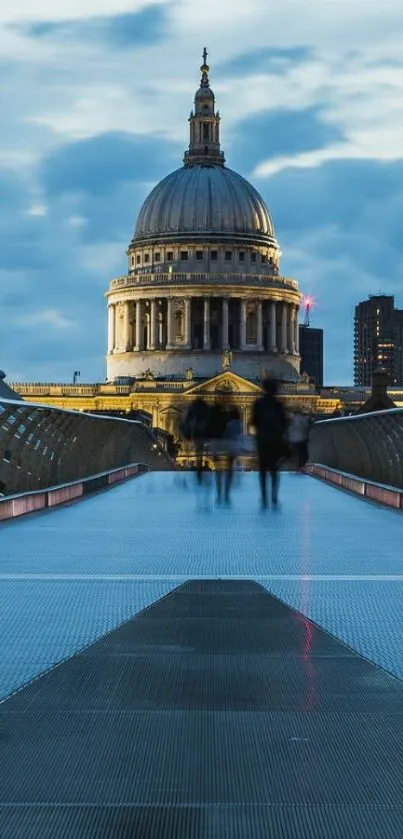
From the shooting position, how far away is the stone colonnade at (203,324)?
7554 inches

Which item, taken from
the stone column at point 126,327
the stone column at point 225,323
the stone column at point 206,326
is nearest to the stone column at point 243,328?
the stone column at point 225,323

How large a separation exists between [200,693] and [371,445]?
2488 centimetres

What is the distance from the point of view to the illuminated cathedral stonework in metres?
191

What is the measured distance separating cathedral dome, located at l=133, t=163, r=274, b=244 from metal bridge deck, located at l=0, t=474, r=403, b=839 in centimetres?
17678

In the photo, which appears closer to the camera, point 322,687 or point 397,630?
point 322,687

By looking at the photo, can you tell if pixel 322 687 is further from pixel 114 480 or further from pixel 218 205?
pixel 218 205

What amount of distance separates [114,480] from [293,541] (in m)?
20.5

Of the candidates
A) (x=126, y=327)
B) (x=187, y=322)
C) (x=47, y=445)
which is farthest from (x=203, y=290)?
(x=47, y=445)

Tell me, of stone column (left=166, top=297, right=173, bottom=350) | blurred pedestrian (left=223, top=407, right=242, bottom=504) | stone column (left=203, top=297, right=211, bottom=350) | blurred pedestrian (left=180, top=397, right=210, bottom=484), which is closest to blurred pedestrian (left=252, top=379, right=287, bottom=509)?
blurred pedestrian (left=223, top=407, right=242, bottom=504)

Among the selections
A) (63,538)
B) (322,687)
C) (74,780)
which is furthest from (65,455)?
(74,780)

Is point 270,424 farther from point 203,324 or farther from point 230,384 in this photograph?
point 203,324

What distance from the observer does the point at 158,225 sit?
195 m

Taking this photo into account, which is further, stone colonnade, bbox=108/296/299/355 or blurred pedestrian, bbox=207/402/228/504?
stone colonnade, bbox=108/296/299/355

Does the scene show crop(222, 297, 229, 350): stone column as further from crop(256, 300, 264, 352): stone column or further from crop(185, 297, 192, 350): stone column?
crop(256, 300, 264, 352): stone column
